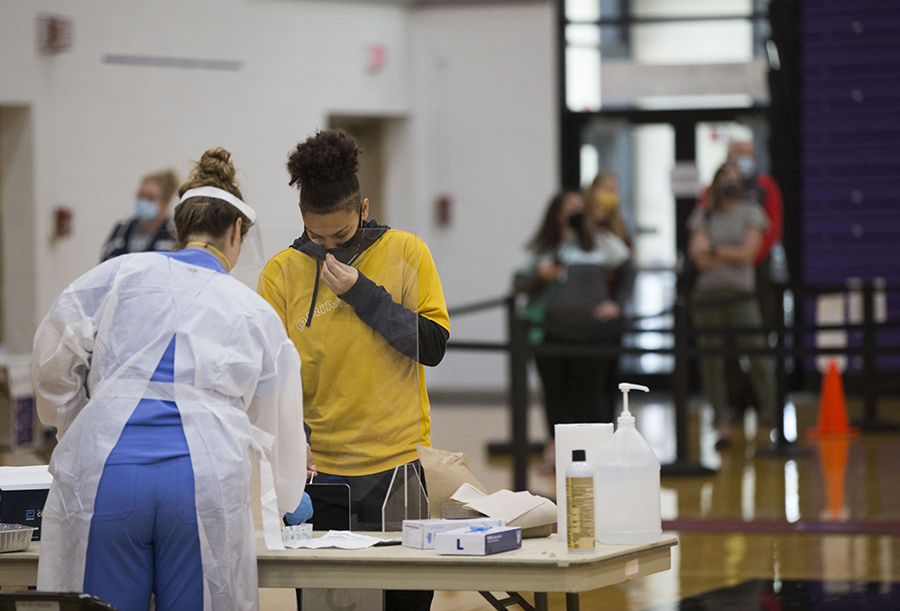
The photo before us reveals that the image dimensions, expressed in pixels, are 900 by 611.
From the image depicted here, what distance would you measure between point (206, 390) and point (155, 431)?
0.12 m

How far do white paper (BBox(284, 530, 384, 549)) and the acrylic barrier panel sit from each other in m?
0.10

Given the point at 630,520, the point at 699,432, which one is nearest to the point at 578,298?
the point at 699,432

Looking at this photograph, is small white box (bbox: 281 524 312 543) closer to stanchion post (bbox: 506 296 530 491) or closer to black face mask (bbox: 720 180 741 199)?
stanchion post (bbox: 506 296 530 491)

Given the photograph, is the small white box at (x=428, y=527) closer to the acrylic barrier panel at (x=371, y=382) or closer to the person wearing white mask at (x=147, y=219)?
the acrylic barrier panel at (x=371, y=382)

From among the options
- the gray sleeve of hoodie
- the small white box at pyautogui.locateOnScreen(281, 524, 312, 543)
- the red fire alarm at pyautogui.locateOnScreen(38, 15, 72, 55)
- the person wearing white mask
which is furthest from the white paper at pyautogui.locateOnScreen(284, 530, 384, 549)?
the red fire alarm at pyautogui.locateOnScreen(38, 15, 72, 55)

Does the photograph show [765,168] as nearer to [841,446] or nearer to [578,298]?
[841,446]

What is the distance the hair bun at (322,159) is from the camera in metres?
2.57

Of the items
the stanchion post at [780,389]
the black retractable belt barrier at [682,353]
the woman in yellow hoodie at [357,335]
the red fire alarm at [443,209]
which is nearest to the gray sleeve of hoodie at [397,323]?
the woman in yellow hoodie at [357,335]

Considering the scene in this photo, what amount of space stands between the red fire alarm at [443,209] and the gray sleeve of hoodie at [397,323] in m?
7.68

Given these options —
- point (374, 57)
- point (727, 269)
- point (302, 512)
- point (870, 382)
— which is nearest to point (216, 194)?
point (302, 512)

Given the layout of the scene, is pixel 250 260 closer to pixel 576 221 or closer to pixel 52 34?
pixel 576 221

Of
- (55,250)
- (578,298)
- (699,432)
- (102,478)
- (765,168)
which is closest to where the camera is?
(102,478)

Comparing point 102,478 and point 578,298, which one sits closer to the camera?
point 102,478

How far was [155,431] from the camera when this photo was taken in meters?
2.30
